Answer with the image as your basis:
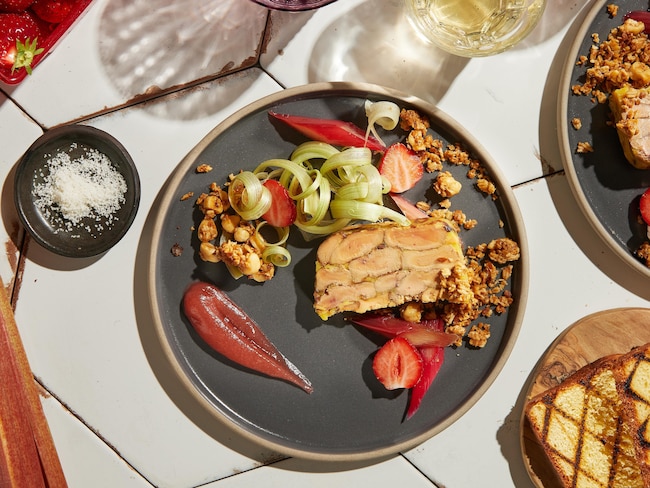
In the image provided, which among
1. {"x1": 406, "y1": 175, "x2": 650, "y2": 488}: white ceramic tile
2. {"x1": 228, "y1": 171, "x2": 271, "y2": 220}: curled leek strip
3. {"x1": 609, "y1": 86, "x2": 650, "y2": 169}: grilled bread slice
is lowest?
{"x1": 406, "y1": 175, "x2": 650, "y2": 488}: white ceramic tile

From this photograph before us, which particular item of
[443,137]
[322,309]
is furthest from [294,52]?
[322,309]

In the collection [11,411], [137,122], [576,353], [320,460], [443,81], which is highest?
[137,122]

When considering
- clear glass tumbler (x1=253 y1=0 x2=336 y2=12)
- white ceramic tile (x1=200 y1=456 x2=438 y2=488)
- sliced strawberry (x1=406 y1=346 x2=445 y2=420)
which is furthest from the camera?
white ceramic tile (x1=200 y1=456 x2=438 y2=488)

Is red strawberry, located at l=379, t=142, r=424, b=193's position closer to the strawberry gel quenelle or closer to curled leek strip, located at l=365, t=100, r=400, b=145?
curled leek strip, located at l=365, t=100, r=400, b=145

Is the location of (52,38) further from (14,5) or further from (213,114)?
(213,114)

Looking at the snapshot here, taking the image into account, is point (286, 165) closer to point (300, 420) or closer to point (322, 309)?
point (322, 309)

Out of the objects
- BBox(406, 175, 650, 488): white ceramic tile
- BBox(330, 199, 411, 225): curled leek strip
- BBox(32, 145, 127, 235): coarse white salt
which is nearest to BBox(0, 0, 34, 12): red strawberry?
BBox(32, 145, 127, 235): coarse white salt

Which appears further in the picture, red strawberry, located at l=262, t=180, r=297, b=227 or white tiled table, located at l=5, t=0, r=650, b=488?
white tiled table, located at l=5, t=0, r=650, b=488

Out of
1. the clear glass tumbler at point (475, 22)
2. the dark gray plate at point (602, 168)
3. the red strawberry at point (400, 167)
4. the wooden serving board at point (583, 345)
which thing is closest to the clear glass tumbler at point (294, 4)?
the clear glass tumbler at point (475, 22)
